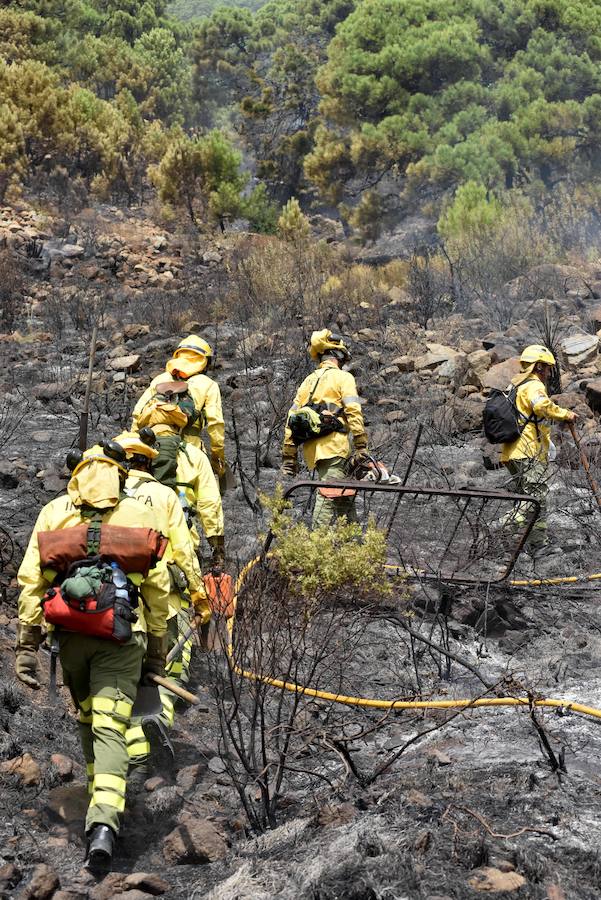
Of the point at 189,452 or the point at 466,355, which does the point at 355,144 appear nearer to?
the point at 466,355

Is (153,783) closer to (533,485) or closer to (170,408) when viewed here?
(170,408)

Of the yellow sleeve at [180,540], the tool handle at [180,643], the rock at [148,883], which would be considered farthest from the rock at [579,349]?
the rock at [148,883]

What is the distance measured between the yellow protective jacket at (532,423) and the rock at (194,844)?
4.17 m

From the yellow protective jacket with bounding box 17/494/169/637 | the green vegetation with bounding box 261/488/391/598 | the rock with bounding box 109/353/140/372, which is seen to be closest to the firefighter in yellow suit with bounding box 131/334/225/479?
the green vegetation with bounding box 261/488/391/598

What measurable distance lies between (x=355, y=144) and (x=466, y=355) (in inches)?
690

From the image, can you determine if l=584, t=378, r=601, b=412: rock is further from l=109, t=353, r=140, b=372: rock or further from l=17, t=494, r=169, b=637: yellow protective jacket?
l=17, t=494, r=169, b=637: yellow protective jacket

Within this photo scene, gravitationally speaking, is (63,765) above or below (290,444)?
below

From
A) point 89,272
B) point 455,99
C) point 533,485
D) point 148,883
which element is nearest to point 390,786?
point 148,883

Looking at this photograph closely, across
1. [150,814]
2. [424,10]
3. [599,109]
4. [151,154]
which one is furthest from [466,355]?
[424,10]

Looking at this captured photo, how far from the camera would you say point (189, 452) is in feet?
17.5

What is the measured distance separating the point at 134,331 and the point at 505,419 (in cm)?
847

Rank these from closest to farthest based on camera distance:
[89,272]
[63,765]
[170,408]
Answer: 1. [63,765]
2. [170,408]
3. [89,272]

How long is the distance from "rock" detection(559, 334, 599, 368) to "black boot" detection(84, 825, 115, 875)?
967cm

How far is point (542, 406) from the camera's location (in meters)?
6.97
